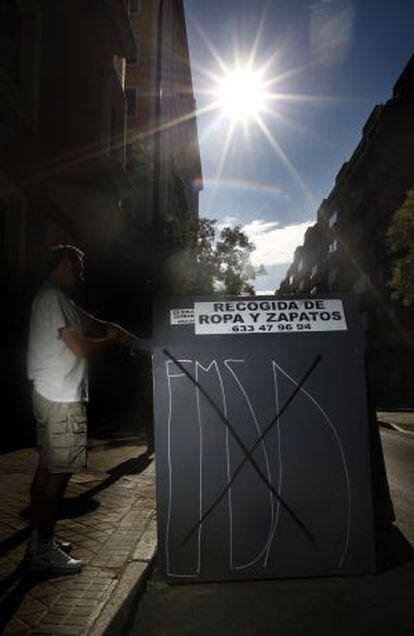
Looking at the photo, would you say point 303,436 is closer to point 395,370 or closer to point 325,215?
point 395,370

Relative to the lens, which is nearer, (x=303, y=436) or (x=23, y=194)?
(x=303, y=436)

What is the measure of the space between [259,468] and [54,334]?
1434mm

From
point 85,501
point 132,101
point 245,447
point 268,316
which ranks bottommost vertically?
point 85,501

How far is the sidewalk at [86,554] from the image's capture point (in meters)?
3.12

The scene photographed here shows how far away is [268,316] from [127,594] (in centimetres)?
173

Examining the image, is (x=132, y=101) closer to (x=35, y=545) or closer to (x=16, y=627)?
(x=35, y=545)

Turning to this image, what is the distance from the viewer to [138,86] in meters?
41.2

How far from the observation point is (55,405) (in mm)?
3836

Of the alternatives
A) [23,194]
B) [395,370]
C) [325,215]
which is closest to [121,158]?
[23,194]

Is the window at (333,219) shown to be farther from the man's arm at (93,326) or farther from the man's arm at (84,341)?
the man's arm at (84,341)

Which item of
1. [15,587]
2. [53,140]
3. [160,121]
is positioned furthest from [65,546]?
[160,121]

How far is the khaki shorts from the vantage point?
3832 millimetres

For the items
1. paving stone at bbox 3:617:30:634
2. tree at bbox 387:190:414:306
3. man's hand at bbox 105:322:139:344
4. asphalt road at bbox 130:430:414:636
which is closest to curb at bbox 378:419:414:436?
tree at bbox 387:190:414:306

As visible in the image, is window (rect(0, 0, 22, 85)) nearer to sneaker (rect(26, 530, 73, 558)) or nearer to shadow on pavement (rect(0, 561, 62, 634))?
sneaker (rect(26, 530, 73, 558))
